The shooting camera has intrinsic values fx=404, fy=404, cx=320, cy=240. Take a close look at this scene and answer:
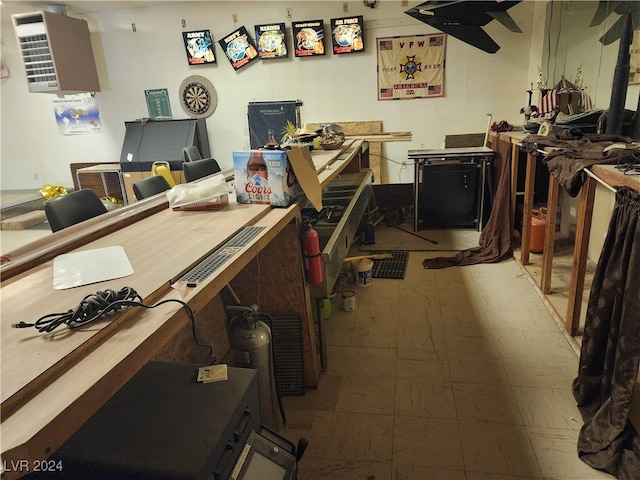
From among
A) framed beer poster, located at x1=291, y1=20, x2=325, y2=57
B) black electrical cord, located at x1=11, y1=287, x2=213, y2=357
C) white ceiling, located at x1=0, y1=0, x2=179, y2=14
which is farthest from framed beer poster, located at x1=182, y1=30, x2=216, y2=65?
black electrical cord, located at x1=11, y1=287, x2=213, y2=357

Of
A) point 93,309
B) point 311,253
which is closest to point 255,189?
point 311,253

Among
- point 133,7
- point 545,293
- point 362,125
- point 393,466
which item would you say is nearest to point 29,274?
point 393,466

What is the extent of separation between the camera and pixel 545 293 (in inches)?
114

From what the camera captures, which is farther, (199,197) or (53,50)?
(53,50)

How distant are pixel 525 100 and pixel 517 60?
505mm

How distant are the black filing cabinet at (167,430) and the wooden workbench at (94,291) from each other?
17 centimetres

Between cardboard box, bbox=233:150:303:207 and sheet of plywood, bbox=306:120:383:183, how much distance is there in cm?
405

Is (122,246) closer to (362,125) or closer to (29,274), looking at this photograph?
(29,274)

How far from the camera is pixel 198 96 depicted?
5.98 metres

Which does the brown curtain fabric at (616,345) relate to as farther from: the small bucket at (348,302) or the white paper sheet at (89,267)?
the white paper sheet at (89,267)

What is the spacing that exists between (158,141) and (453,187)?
13.4 ft

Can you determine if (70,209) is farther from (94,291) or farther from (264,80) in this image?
(264,80)

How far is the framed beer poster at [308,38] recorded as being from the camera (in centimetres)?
533

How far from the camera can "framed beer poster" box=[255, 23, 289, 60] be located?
543 centimetres
